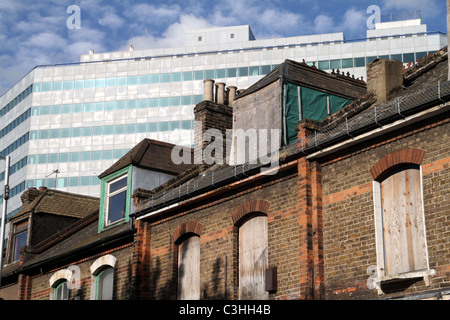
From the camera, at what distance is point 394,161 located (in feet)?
50.2

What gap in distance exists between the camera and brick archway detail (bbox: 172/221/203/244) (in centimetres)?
2038

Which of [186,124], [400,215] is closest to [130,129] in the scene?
[186,124]

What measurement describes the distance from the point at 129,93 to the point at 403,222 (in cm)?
7059

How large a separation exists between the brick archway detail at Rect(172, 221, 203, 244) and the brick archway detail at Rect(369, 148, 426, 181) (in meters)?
6.13

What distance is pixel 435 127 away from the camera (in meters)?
14.7

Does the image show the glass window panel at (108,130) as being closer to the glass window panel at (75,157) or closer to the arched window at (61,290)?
the glass window panel at (75,157)

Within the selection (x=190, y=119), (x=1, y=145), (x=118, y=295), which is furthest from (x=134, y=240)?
(x=1, y=145)

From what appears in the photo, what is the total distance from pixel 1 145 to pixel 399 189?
83494 mm

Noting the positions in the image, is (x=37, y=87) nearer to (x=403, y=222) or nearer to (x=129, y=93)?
(x=129, y=93)

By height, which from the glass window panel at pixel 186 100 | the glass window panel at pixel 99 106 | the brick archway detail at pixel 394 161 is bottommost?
the brick archway detail at pixel 394 161

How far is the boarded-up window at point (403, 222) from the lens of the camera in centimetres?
1470

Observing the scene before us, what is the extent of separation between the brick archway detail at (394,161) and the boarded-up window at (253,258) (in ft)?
12.3

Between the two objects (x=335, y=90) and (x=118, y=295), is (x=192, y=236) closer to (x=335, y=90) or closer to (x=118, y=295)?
(x=118, y=295)

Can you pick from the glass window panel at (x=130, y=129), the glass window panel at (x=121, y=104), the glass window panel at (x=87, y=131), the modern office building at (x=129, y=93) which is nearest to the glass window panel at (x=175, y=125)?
the modern office building at (x=129, y=93)
